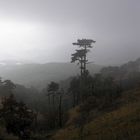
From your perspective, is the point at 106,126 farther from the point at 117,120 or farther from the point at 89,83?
the point at 89,83

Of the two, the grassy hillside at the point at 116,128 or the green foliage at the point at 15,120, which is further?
the green foliage at the point at 15,120

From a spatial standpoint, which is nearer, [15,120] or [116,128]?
[116,128]

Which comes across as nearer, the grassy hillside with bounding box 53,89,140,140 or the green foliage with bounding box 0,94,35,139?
the grassy hillside with bounding box 53,89,140,140

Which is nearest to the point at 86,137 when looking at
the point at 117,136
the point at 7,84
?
the point at 117,136

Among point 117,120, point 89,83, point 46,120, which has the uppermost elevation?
point 89,83

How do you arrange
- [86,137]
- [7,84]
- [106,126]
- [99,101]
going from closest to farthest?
[86,137], [106,126], [99,101], [7,84]

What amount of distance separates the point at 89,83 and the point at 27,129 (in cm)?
2782

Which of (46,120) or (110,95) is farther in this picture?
(46,120)

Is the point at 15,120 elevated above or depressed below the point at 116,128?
below

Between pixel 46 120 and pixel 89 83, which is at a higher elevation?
pixel 89 83

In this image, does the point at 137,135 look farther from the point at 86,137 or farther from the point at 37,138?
the point at 37,138

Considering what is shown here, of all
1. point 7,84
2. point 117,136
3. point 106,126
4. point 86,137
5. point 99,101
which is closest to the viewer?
point 117,136

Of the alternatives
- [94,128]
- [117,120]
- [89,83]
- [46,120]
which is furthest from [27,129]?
[89,83]

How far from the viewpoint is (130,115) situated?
25344 mm
